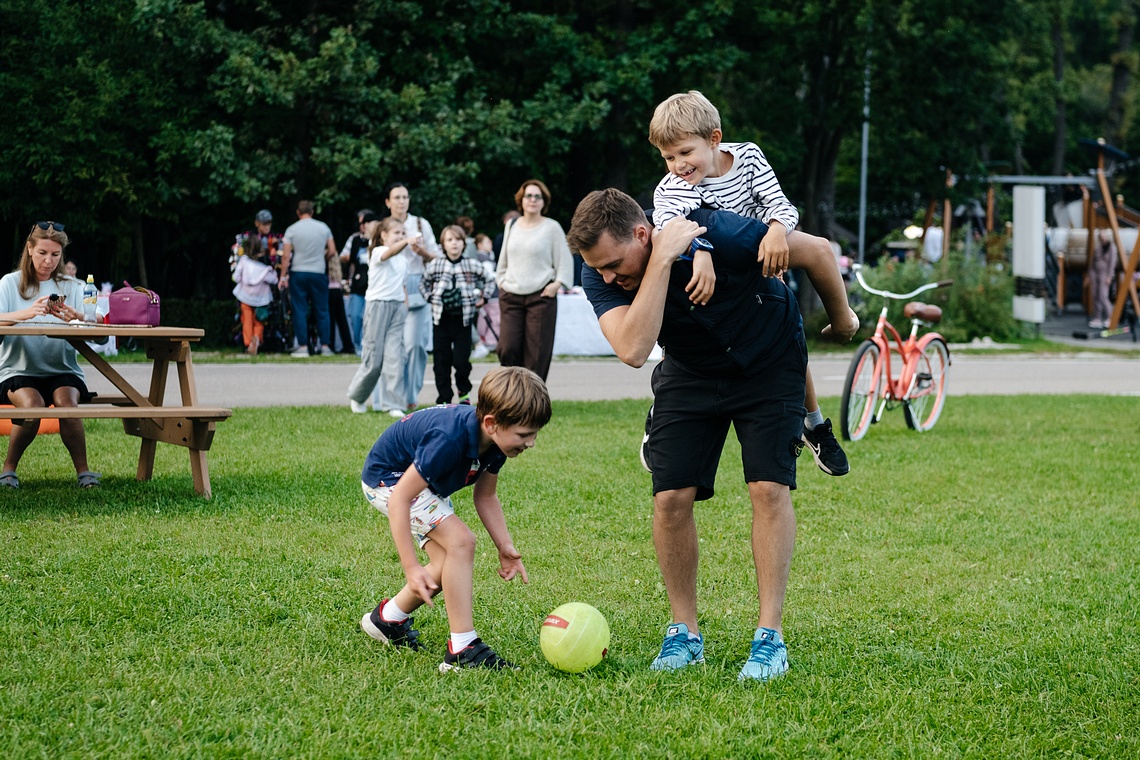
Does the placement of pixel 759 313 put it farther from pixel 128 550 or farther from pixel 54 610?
pixel 128 550

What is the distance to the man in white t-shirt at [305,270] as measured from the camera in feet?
57.9

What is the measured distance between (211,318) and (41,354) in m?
13.0

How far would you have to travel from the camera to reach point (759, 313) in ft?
14.6

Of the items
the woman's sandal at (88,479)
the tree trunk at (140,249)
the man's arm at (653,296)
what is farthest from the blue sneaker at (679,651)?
the tree trunk at (140,249)

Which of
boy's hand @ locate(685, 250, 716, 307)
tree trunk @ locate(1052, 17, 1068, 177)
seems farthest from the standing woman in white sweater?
tree trunk @ locate(1052, 17, 1068, 177)

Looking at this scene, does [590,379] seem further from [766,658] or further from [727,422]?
[766,658]

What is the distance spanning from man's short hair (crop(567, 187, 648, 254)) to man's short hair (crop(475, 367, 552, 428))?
471 millimetres

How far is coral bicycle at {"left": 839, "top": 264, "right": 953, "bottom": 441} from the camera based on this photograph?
34.7 ft

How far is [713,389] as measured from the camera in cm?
450

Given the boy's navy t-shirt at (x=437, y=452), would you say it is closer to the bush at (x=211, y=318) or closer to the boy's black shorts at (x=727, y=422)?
the boy's black shorts at (x=727, y=422)

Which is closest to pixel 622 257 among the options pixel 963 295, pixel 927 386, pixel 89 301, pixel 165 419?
pixel 165 419

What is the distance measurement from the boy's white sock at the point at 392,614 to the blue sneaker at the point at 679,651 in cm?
93

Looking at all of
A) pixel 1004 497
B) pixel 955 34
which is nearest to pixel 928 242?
pixel 955 34

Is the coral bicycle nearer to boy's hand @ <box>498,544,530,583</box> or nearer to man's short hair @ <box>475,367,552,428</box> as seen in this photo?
boy's hand @ <box>498,544,530,583</box>
